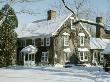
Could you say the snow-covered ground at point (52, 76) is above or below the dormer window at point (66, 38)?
below

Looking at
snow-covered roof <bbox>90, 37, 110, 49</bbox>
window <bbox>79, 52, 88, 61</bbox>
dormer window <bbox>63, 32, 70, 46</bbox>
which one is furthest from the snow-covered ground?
snow-covered roof <bbox>90, 37, 110, 49</bbox>

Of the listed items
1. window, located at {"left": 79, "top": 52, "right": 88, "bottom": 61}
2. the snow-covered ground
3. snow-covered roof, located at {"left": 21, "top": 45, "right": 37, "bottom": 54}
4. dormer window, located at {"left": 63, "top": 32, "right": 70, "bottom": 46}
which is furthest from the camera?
window, located at {"left": 79, "top": 52, "right": 88, "bottom": 61}

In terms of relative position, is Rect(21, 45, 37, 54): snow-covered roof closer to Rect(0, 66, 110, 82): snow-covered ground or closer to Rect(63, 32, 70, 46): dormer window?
Rect(63, 32, 70, 46): dormer window

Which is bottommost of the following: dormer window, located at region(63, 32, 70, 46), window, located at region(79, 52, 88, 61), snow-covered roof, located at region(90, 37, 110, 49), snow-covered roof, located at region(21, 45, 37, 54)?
window, located at region(79, 52, 88, 61)

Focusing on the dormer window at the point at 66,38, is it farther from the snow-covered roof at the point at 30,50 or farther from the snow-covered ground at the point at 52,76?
the snow-covered ground at the point at 52,76

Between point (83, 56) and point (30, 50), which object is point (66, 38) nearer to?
point (83, 56)

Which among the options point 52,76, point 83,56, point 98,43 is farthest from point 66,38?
point 52,76

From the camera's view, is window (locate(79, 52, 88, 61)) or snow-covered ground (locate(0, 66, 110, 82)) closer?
snow-covered ground (locate(0, 66, 110, 82))

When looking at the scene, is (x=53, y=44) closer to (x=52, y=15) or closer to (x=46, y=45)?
(x=46, y=45)

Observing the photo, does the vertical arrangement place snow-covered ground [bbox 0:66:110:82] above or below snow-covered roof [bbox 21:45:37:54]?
below

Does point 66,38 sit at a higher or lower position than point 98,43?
higher

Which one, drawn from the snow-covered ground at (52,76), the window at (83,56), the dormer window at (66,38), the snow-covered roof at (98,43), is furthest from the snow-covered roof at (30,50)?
the snow-covered ground at (52,76)

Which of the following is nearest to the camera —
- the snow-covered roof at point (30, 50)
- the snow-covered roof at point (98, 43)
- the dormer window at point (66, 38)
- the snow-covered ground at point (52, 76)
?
the snow-covered ground at point (52, 76)

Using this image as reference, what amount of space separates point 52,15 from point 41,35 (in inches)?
212
